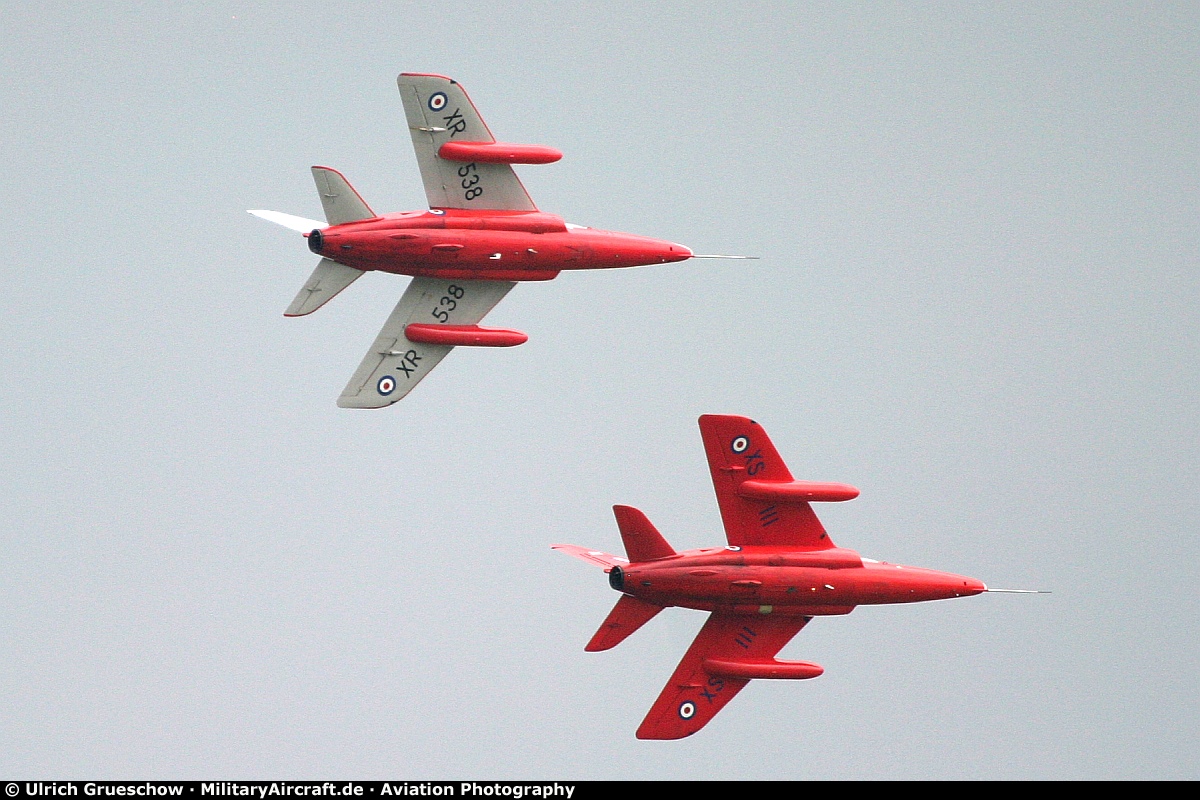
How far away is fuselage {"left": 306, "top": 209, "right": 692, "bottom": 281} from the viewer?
44625 mm

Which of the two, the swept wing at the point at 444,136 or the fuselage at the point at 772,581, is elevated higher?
the swept wing at the point at 444,136

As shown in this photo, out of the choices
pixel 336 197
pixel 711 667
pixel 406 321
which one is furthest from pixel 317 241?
pixel 711 667

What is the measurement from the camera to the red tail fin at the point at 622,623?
44.7 metres

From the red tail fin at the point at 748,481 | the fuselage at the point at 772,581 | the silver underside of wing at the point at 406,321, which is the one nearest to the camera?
the fuselage at the point at 772,581

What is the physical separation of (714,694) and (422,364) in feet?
25.0

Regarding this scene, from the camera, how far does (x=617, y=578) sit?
44375 mm

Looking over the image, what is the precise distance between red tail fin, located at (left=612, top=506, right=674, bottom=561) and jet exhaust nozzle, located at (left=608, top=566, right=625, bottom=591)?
0.35 metres

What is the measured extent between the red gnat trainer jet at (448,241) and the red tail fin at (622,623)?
16.3 ft

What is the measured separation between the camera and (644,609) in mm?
44719

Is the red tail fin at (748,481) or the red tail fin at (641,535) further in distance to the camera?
the red tail fin at (748,481)

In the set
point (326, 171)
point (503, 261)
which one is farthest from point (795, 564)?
point (326, 171)

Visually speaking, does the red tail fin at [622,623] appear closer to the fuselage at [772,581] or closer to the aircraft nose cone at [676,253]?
the fuselage at [772,581]

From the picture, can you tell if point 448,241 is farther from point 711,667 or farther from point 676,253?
point 711,667

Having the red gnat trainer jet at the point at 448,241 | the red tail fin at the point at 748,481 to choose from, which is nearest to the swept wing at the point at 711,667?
the red tail fin at the point at 748,481
